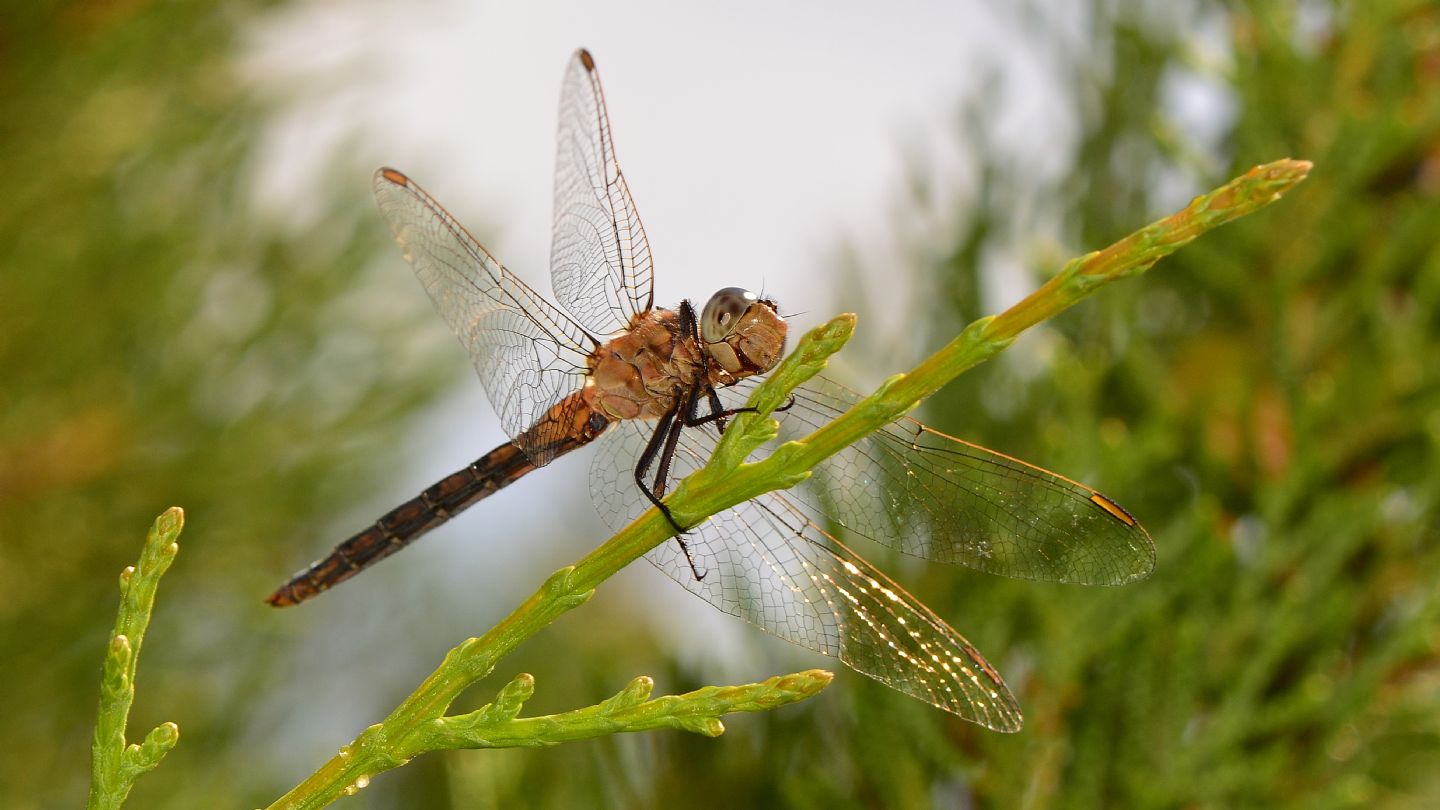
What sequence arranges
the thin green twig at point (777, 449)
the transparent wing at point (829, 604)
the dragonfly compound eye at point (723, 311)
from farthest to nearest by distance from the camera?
the dragonfly compound eye at point (723, 311)
the transparent wing at point (829, 604)
the thin green twig at point (777, 449)

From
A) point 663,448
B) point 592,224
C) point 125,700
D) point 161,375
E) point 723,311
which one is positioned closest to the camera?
point 125,700

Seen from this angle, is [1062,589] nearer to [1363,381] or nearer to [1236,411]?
[1236,411]

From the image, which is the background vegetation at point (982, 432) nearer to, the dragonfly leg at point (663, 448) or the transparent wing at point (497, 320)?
the dragonfly leg at point (663, 448)

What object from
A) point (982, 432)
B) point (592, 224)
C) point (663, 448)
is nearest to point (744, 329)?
point (663, 448)

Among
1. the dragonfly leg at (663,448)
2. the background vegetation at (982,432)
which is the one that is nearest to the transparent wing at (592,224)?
the dragonfly leg at (663,448)

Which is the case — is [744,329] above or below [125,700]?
above

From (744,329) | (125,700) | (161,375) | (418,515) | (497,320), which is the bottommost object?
(125,700)

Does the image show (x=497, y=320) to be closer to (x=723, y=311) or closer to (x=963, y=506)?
(x=723, y=311)
